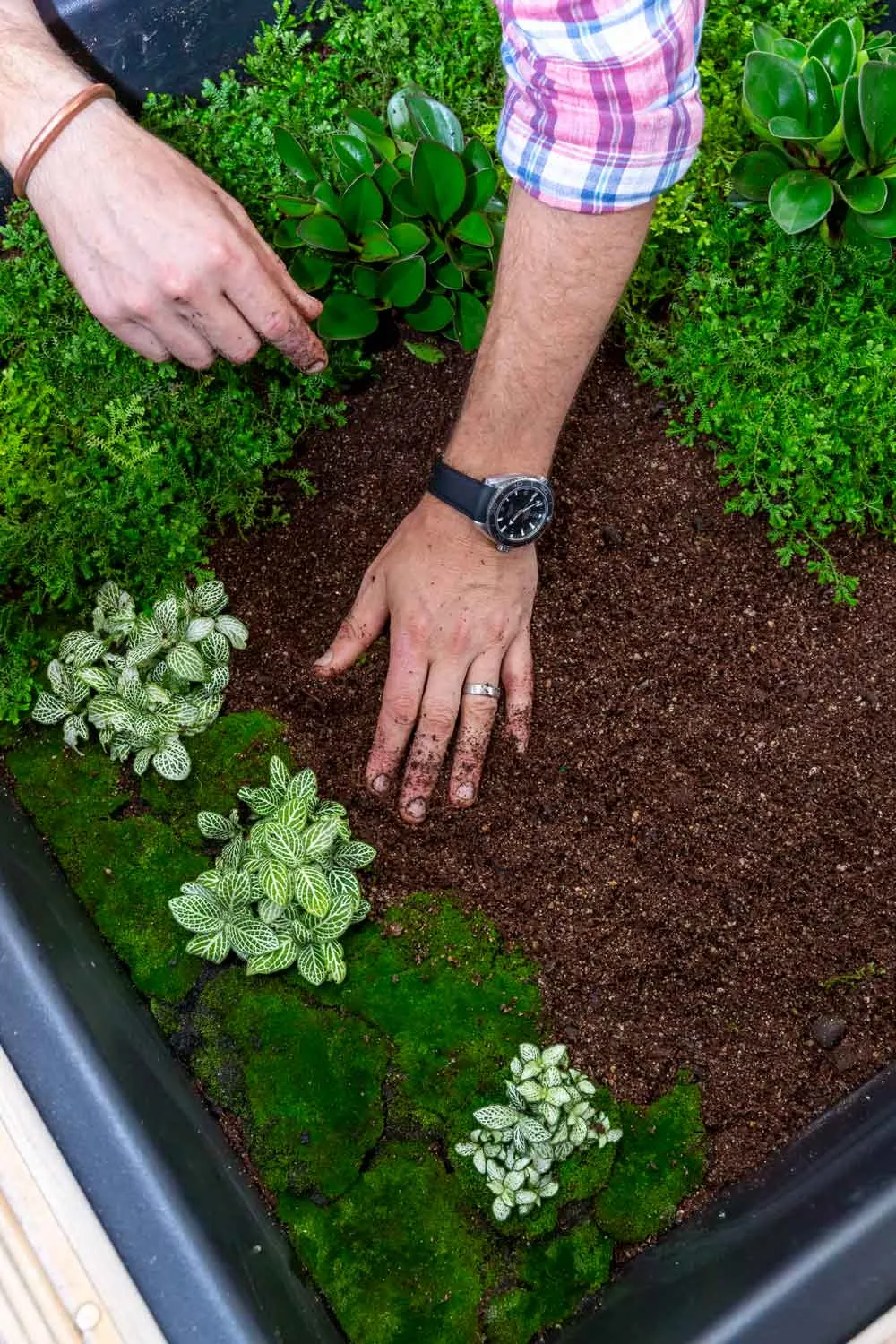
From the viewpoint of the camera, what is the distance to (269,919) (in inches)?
56.4

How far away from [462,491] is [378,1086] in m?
0.91

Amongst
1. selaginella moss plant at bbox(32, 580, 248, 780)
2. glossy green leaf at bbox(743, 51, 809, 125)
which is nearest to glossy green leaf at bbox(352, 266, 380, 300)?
selaginella moss plant at bbox(32, 580, 248, 780)

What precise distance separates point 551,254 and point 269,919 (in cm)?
101

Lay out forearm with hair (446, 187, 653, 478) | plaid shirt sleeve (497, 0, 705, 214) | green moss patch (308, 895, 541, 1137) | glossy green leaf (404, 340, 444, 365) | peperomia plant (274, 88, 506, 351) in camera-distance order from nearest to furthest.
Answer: plaid shirt sleeve (497, 0, 705, 214), forearm with hair (446, 187, 653, 478), green moss patch (308, 895, 541, 1137), peperomia plant (274, 88, 506, 351), glossy green leaf (404, 340, 444, 365)

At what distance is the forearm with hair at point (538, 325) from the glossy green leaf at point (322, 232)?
0.37 m

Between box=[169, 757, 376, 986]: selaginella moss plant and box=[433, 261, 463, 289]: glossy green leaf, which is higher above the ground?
box=[433, 261, 463, 289]: glossy green leaf

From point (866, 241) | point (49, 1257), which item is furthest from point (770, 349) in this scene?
point (49, 1257)

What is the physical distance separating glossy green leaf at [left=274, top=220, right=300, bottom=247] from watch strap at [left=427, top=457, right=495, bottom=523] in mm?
531

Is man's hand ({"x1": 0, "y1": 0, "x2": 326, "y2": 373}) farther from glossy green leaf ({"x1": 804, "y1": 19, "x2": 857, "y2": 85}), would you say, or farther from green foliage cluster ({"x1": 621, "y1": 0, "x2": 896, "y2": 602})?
glossy green leaf ({"x1": 804, "y1": 19, "x2": 857, "y2": 85})

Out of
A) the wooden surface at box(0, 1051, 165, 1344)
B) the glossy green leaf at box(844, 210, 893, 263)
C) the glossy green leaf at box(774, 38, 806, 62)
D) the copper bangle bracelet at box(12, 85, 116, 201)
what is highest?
the copper bangle bracelet at box(12, 85, 116, 201)

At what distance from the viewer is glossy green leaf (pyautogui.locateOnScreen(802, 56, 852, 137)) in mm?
1546

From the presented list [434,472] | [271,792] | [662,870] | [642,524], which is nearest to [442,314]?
[434,472]

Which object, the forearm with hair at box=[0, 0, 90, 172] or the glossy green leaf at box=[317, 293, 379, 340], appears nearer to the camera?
the forearm with hair at box=[0, 0, 90, 172]

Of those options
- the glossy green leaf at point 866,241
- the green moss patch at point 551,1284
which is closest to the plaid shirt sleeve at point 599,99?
the glossy green leaf at point 866,241
